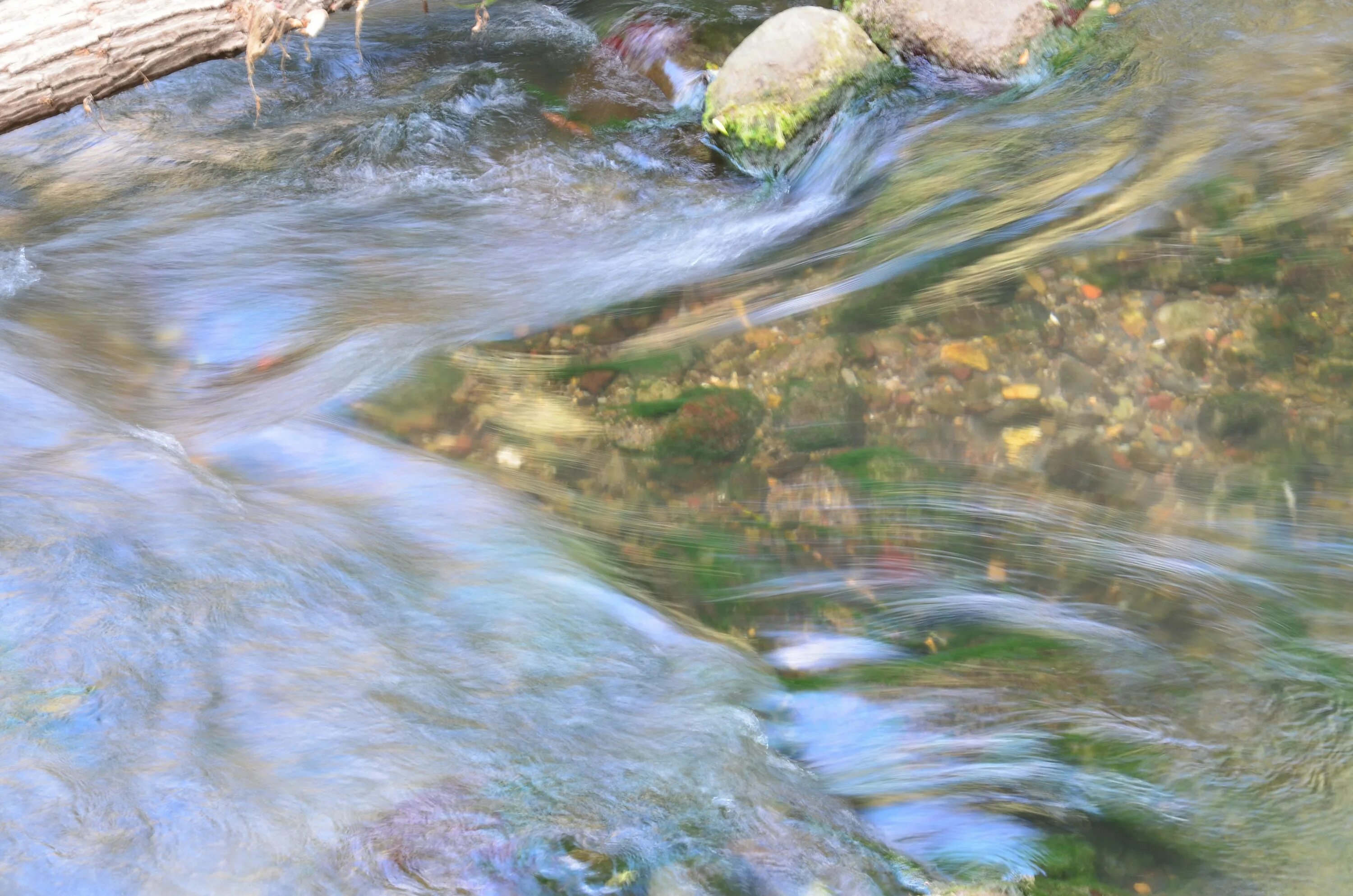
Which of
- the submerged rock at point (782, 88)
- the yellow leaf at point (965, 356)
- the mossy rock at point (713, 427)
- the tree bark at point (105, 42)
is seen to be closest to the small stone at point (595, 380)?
the mossy rock at point (713, 427)

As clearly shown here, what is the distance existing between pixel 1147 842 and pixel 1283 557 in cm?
109

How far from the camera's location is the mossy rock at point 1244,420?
3322mm

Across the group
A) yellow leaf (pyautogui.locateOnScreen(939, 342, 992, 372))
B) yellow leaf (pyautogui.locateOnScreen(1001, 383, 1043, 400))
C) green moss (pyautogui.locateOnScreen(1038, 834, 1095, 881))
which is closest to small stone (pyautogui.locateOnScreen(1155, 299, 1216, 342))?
yellow leaf (pyautogui.locateOnScreen(1001, 383, 1043, 400))

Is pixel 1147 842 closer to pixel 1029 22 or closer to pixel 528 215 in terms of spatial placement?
pixel 528 215

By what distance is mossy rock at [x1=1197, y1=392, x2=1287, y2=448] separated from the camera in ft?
10.9

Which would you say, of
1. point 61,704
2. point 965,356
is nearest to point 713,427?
point 965,356

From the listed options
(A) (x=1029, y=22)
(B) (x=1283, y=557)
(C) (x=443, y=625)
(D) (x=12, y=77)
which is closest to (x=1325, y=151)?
(A) (x=1029, y=22)

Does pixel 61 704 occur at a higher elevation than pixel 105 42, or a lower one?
lower

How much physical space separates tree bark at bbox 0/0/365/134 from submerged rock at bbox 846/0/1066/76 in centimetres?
306

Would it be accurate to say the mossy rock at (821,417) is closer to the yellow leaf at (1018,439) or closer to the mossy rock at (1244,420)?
the yellow leaf at (1018,439)

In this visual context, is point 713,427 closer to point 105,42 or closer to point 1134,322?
point 1134,322

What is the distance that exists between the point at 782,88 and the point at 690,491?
2.61m

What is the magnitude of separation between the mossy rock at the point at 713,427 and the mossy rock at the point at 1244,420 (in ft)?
5.19

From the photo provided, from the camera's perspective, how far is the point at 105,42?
3941 mm
